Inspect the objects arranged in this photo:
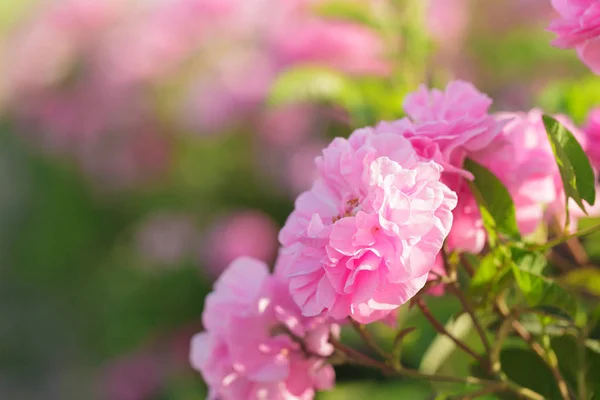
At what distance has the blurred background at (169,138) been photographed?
119 cm

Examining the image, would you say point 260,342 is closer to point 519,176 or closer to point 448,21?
point 519,176

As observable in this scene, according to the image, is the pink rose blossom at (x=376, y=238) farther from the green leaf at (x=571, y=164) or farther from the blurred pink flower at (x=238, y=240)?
the blurred pink flower at (x=238, y=240)

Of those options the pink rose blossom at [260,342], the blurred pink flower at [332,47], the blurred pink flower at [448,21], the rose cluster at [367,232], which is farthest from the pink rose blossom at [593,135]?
the blurred pink flower at [448,21]

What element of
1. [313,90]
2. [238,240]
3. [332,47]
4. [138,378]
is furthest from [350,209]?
[138,378]

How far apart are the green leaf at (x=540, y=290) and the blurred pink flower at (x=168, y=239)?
1.34 m

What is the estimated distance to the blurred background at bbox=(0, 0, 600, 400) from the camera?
1.19m

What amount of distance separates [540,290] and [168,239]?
1.42 metres

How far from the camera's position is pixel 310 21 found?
1292mm

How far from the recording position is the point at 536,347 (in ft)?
1.51

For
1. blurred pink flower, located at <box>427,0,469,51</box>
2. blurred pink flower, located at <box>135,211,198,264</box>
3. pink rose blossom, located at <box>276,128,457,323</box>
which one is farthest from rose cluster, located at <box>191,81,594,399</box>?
blurred pink flower, located at <box>135,211,198,264</box>

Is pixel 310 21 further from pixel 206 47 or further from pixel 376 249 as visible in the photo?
pixel 376 249

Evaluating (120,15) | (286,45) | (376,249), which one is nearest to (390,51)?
(286,45)

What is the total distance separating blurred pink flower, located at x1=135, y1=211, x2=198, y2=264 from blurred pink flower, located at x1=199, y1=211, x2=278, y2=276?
0.08m

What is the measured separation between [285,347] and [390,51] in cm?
57
